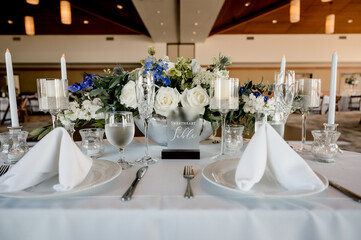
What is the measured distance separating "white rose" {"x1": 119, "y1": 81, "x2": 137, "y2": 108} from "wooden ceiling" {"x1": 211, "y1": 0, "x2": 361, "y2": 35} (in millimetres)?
7374

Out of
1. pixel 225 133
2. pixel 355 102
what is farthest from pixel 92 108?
pixel 355 102

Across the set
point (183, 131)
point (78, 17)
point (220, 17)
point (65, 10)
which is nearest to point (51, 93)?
point (183, 131)

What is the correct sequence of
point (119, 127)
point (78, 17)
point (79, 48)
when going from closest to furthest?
point (119, 127) < point (78, 17) < point (79, 48)

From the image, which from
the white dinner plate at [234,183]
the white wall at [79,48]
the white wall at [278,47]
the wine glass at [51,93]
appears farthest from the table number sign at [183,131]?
the white wall at [278,47]

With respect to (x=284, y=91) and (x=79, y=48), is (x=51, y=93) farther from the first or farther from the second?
(x=79, y=48)

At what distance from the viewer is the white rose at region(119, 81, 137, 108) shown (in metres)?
1.08

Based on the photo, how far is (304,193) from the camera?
23.0 inches

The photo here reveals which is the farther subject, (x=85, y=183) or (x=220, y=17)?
(x=220, y=17)

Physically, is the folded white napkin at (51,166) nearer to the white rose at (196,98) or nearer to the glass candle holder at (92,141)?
the glass candle holder at (92,141)

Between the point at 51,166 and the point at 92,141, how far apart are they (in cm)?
41

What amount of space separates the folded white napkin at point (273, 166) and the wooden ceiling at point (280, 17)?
25.4 feet

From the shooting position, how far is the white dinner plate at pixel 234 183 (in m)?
0.59

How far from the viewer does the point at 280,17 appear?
9250 mm

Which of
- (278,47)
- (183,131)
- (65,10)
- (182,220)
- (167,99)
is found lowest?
(182,220)
